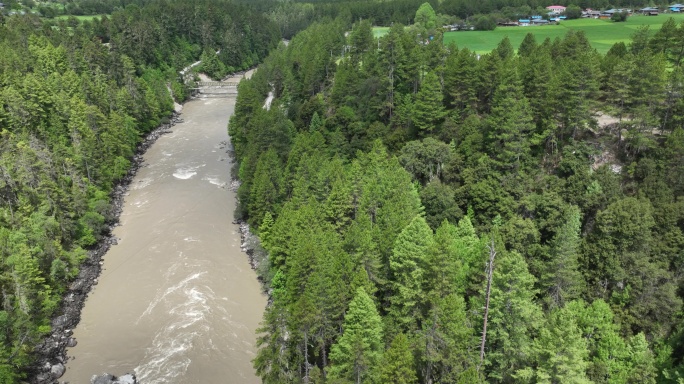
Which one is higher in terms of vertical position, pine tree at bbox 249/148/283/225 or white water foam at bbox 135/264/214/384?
pine tree at bbox 249/148/283/225

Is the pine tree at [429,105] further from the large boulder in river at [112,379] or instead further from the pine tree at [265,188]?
the large boulder in river at [112,379]

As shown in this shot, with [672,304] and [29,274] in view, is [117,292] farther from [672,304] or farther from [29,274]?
[672,304]

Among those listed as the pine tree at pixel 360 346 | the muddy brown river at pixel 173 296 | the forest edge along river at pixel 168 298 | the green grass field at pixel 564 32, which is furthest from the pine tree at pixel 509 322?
the green grass field at pixel 564 32

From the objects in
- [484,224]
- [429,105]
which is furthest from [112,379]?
[429,105]

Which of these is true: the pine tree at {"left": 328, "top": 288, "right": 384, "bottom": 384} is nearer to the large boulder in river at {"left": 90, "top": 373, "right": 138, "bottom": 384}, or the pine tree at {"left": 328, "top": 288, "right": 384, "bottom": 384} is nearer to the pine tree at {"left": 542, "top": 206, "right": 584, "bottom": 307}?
the pine tree at {"left": 542, "top": 206, "right": 584, "bottom": 307}

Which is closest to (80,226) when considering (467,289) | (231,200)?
(231,200)

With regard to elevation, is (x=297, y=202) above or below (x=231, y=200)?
above

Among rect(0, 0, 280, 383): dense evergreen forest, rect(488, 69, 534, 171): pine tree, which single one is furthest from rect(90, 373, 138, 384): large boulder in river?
rect(488, 69, 534, 171): pine tree
